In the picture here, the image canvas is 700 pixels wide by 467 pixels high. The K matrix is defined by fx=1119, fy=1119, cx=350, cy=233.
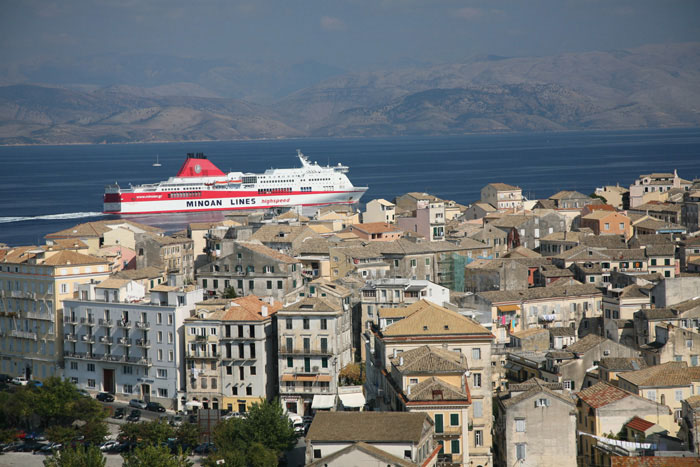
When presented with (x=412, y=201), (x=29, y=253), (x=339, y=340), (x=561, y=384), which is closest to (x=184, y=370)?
(x=339, y=340)

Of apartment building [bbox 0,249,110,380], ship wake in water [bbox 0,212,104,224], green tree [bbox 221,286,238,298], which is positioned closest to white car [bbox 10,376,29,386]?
apartment building [bbox 0,249,110,380]

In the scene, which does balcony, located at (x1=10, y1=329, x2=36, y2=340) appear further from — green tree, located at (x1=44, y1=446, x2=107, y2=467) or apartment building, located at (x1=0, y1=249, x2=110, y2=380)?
green tree, located at (x1=44, y1=446, x2=107, y2=467)

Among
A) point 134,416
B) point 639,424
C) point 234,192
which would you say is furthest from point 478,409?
point 234,192

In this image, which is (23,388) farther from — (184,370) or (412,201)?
(412,201)

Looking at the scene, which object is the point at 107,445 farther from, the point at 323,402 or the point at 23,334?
the point at 23,334

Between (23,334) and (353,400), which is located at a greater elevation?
(23,334)

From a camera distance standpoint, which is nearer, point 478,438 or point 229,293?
point 478,438

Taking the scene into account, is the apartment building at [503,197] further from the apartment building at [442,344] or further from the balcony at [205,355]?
the apartment building at [442,344]
